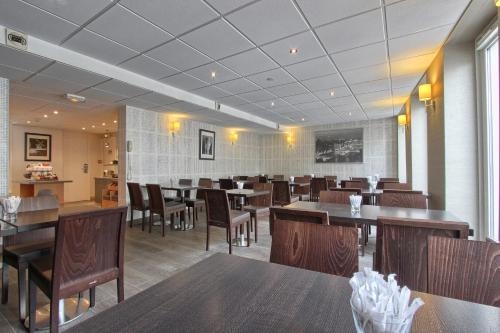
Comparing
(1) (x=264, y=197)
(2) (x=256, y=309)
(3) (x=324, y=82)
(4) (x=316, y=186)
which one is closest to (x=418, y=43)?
(3) (x=324, y=82)

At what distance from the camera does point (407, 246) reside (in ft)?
4.51

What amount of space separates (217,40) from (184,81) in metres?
1.64

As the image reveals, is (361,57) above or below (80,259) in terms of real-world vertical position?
above

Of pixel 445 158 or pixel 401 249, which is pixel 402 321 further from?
pixel 445 158

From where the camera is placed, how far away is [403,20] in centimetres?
266

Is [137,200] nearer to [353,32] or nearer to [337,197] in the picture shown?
[337,197]

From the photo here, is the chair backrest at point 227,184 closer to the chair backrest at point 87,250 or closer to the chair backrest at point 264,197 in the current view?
the chair backrest at point 264,197

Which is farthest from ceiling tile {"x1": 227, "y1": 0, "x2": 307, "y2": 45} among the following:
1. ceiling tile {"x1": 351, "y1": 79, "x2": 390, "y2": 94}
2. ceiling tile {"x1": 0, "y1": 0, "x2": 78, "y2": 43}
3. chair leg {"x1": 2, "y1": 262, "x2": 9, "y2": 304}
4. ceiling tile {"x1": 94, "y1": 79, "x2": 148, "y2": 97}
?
chair leg {"x1": 2, "y1": 262, "x2": 9, "y2": 304}

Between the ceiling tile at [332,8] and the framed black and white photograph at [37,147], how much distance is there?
9476 millimetres

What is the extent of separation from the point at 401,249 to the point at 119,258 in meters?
1.93

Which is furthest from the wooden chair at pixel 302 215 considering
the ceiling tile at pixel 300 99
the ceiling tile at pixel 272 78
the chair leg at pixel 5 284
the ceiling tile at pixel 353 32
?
the ceiling tile at pixel 300 99

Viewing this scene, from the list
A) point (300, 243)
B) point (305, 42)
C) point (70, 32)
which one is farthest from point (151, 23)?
point (300, 243)

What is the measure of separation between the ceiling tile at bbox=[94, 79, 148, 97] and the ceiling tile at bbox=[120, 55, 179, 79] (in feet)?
0.92

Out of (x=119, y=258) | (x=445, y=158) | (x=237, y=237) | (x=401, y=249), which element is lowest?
(x=237, y=237)
